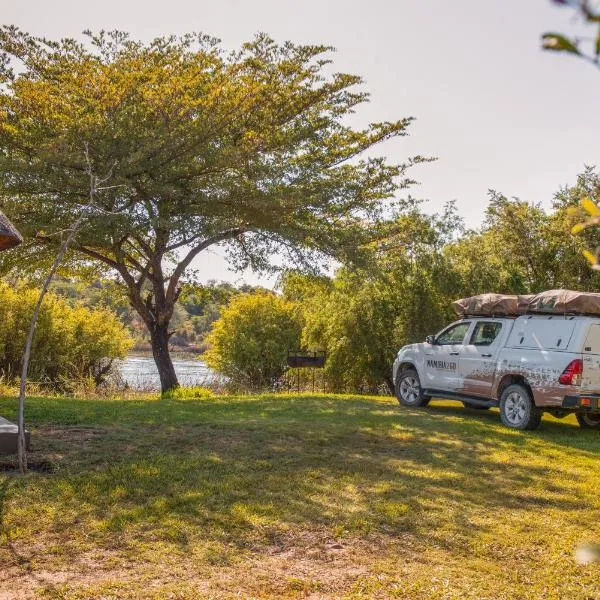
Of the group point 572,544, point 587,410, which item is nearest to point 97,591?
point 572,544

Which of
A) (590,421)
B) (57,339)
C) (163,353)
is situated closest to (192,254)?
(163,353)

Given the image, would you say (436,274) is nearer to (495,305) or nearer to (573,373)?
(495,305)

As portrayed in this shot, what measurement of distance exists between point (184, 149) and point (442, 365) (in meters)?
6.86

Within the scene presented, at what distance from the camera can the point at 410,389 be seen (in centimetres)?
1505

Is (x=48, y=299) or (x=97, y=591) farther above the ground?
(x=48, y=299)

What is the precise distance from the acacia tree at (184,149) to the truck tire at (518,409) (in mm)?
5427

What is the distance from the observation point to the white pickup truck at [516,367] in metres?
11.1

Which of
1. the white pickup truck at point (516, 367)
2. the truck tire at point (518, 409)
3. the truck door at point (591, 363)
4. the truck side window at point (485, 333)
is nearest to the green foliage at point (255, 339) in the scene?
the white pickup truck at point (516, 367)

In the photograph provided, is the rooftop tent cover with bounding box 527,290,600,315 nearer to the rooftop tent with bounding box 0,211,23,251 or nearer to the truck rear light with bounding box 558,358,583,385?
the truck rear light with bounding box 558,358,583,385

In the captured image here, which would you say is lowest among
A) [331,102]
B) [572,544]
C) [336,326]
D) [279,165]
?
[572,544]

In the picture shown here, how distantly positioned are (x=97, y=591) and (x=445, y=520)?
3.27m

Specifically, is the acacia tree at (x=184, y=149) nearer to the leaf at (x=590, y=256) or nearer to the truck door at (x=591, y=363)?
the truck door at (x=591, y=363)

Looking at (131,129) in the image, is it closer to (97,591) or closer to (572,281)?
(97,591)

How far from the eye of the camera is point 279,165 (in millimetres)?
15930
